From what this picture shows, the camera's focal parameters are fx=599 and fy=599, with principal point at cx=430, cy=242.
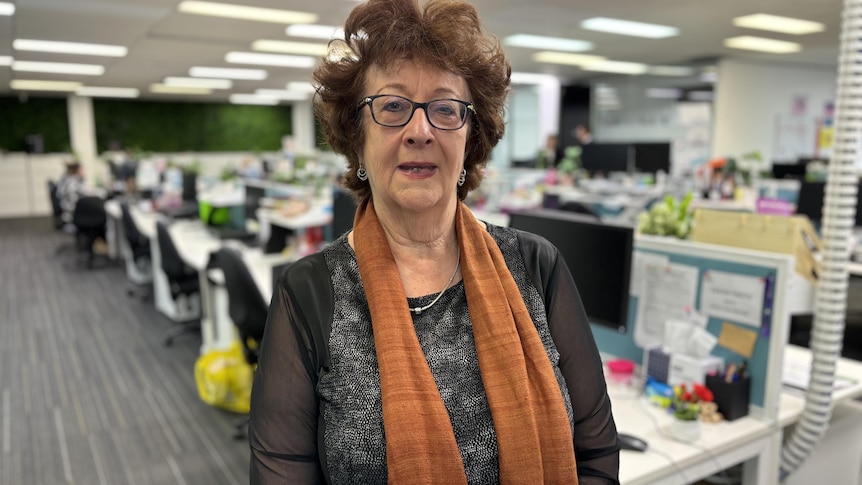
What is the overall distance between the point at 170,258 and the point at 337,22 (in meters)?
2.19

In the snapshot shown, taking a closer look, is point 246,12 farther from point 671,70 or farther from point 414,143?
point 671,70

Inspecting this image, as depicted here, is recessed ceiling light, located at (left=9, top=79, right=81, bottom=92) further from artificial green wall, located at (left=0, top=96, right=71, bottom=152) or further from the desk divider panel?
the desk divider panel

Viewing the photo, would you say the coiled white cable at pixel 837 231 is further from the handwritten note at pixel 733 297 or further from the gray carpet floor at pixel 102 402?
the gray carpet floor at pixel 102 402

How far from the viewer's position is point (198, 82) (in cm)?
1227

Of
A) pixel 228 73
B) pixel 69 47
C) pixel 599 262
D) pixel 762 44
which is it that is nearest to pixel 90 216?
pixel 69 47

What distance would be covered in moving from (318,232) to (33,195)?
1359 cm

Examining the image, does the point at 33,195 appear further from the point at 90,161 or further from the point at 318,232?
the point at 318,232

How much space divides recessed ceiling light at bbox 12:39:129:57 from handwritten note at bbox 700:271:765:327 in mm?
8015

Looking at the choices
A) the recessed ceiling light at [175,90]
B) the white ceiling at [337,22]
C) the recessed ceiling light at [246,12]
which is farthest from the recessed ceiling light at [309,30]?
the recessed ceiling light at [175,90]

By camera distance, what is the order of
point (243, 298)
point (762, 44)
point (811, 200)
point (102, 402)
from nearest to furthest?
point (243, 298) < point (102, 402) < point (811, 200) < point (762, 44)

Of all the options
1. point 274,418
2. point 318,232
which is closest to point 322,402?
point 274,418

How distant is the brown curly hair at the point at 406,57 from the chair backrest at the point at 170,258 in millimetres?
3630

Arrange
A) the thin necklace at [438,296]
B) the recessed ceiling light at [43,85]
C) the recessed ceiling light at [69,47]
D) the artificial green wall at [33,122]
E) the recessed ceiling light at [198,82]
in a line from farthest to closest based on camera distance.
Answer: the artificial green wall at [33,122], the recessed ceiling light at [198,82], the recessed ceiling light at [43,85], the recessed ceiling light at [69,47], the thin necklace at [438,296]

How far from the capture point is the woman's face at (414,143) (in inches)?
39.9
